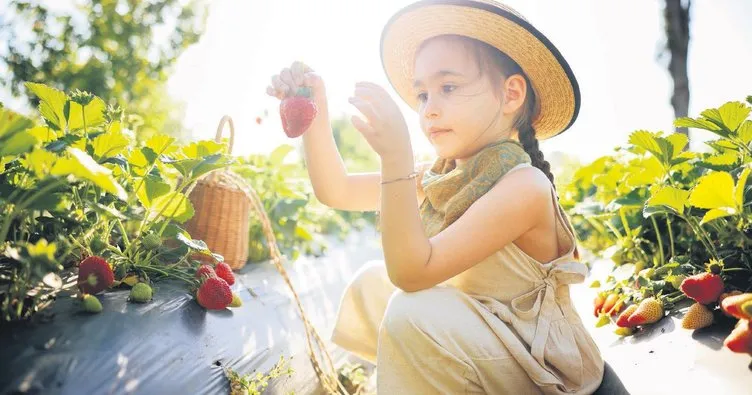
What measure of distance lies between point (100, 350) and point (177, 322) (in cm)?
23

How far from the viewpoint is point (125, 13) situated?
538 centimetres

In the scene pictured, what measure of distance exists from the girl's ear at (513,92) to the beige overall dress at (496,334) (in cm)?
28

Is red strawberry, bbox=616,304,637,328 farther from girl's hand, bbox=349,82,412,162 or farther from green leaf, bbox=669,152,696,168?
girl's hand, bbox=349,82,412,162

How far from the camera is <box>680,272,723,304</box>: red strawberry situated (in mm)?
1254

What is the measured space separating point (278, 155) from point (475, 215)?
199 centimetres

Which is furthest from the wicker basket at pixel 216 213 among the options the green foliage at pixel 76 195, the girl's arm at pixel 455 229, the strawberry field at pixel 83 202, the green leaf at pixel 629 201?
the green leaf at pixel 629 201

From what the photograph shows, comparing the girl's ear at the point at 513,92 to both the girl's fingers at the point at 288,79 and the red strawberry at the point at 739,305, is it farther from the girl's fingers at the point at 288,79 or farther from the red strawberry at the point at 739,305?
the red strawberry at the point at 739,305

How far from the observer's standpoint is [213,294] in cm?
140

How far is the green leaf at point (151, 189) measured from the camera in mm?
1271

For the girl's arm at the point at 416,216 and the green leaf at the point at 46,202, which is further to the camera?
the girl's arm at the point at 416,216

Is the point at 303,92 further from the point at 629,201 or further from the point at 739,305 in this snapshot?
the point at 629,201

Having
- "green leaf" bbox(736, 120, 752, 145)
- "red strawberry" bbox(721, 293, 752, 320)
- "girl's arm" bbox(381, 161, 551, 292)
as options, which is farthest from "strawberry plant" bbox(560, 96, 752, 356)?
"girl's arm" bbox(381, 161, 551, 292)

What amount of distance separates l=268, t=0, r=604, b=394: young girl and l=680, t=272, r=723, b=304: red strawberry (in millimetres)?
246

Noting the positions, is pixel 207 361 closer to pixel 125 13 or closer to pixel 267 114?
pixel 267 114
